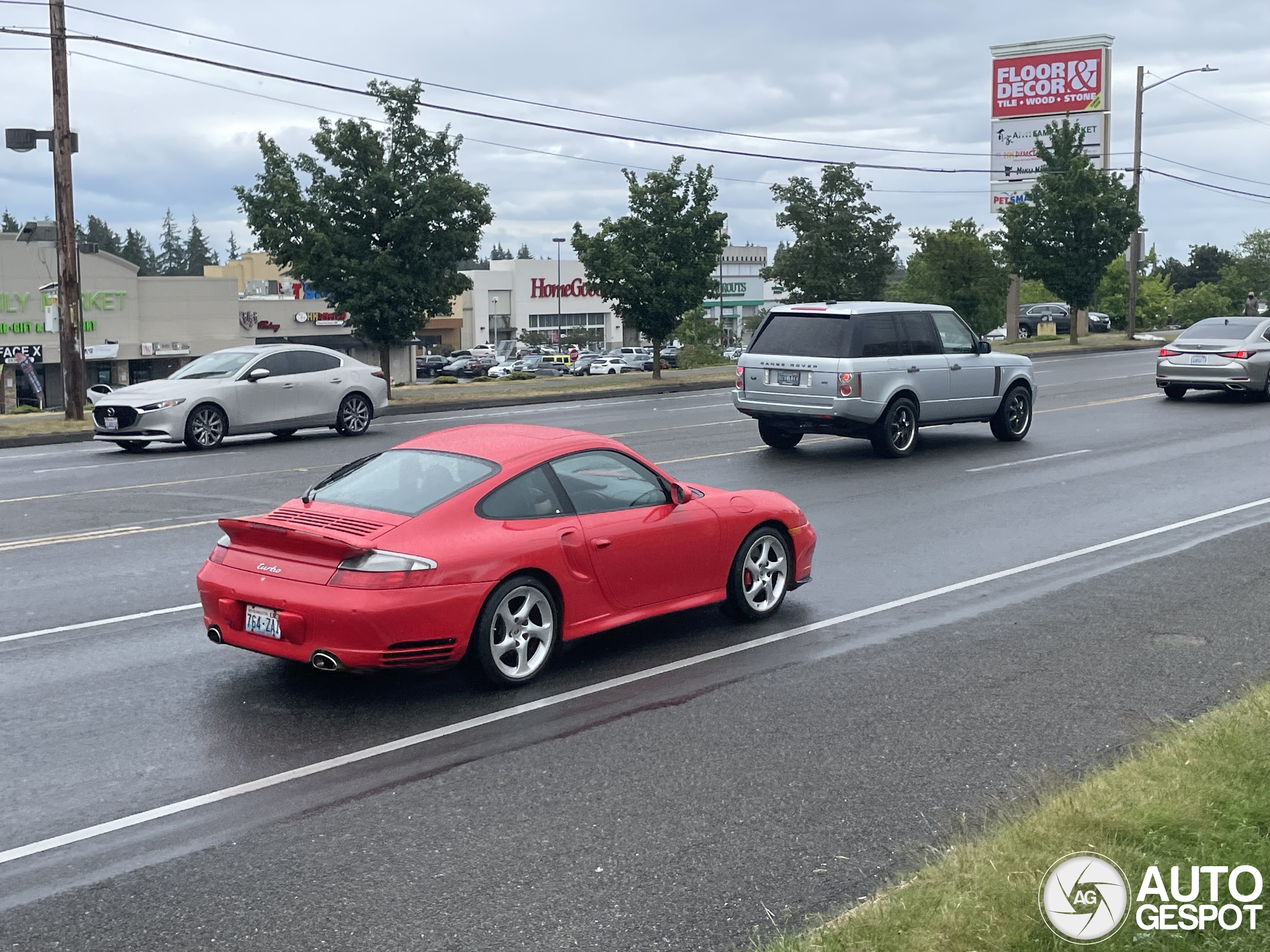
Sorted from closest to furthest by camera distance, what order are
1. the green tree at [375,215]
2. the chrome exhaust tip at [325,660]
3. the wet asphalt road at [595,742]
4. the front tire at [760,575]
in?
the wet asphalt road at [595,742], the chrome exhaust tip at [325,660], the front tire at [760,575], the green tree at [375,215]

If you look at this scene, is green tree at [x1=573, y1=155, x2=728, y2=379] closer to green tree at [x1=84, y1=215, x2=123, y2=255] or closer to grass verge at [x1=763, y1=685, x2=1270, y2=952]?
grass verge at [x1=763, y1=685, x2=1270, y2=952]

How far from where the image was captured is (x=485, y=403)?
30.0 meters

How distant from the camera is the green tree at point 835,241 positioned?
45.7 m

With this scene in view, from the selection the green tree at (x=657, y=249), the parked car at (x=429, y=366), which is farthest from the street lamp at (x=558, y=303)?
the green tree at (x=657, y=249)

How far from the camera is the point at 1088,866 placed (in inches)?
183

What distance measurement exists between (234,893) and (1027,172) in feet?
218

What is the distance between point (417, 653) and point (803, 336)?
1186 centimetres

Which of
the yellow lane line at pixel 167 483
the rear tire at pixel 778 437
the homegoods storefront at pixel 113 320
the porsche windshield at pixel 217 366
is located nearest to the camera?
the yellow lane line at pixel 167 483

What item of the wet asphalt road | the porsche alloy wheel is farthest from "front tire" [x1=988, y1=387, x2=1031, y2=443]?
the porsche alloy wheel

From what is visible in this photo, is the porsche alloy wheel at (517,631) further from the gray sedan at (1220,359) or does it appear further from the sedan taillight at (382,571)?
the gray sedan at (1220,359)

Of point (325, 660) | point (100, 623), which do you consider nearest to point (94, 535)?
point (100, 623)

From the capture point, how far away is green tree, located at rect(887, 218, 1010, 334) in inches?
2226

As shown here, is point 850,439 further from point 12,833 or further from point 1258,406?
point 12,833
